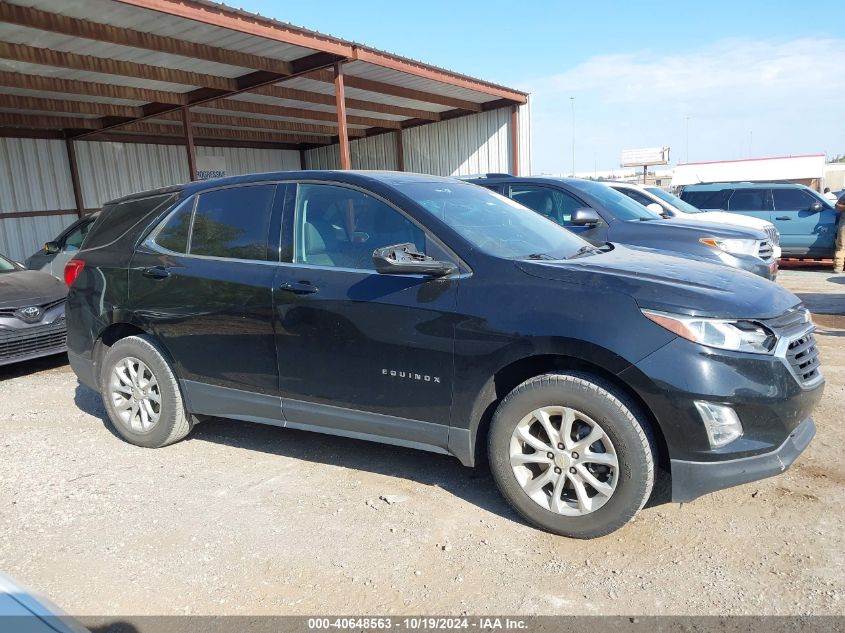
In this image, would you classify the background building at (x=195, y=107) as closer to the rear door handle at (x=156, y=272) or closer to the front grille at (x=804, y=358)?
the rear door handle at (x=156, y=272)

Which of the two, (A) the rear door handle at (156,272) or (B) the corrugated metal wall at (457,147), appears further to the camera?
(B) the corrugated metal wall at (457,147)

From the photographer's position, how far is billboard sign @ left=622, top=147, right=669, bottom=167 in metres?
48.5

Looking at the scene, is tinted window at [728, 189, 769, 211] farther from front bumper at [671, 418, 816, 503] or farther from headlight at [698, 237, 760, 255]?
front bumper at [671, 418, 816, 503]

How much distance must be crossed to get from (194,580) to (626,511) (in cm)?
197

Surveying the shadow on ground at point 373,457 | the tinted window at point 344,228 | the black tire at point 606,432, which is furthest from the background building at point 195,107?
the black tire at point 606,432

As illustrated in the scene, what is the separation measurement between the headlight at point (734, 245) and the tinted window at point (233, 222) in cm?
483

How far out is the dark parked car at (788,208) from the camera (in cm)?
1241

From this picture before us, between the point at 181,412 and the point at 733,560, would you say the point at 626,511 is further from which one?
the point at 181,412

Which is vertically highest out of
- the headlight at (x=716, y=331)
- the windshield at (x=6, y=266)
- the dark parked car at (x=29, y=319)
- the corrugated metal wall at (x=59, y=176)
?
the corrugated metal wall at (x=59, y=176)

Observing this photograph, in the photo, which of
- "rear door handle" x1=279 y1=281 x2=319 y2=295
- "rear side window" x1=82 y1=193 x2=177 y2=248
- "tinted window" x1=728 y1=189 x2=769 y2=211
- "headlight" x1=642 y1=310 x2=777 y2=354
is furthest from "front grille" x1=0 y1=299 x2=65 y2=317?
"tinted window" x1=728 y1=189 x2=769 y2=211

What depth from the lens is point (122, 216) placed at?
4.43 metres

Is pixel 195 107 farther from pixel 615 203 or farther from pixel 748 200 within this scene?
pixel 748 200

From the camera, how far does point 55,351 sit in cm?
641

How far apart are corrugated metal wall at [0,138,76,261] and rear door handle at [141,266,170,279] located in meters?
12.7
